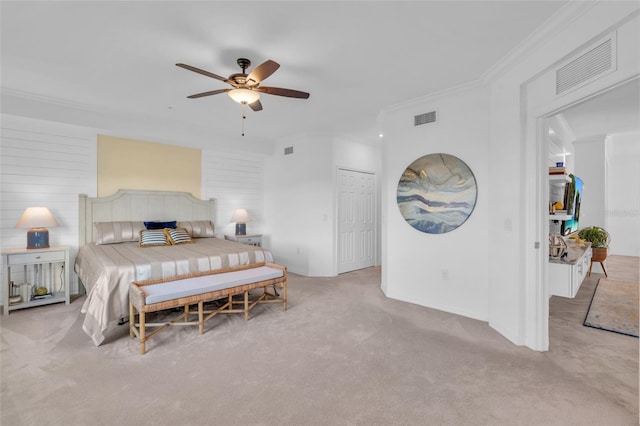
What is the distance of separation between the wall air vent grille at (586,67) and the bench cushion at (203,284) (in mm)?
3263

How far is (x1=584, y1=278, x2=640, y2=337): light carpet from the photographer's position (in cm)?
315

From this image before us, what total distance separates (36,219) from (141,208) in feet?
4.33

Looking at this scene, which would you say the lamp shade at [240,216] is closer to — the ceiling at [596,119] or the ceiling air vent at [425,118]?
the ceiling air vent at [425,118]

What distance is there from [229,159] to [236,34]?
3715mm

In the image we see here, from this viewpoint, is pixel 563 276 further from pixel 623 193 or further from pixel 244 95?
pixel 623 193

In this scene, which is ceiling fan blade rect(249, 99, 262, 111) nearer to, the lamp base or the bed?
the bed

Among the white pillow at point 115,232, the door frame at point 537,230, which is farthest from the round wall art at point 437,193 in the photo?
the white pillow at point 115,232

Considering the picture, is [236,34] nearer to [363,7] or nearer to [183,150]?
[363,7]

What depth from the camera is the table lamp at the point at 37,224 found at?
12.0 feet

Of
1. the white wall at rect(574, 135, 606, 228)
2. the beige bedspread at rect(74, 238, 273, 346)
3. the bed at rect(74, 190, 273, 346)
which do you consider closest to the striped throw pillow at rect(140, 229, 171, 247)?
the bed at rect(74, 190, 273, 346)

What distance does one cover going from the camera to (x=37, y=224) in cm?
368

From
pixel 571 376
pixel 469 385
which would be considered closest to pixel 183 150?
pixel 469 385

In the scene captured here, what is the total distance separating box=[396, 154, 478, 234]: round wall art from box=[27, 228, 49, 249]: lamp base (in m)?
4.76

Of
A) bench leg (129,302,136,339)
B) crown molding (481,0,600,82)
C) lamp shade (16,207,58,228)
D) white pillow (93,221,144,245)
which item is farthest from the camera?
white pillow (93,221,144,245)
